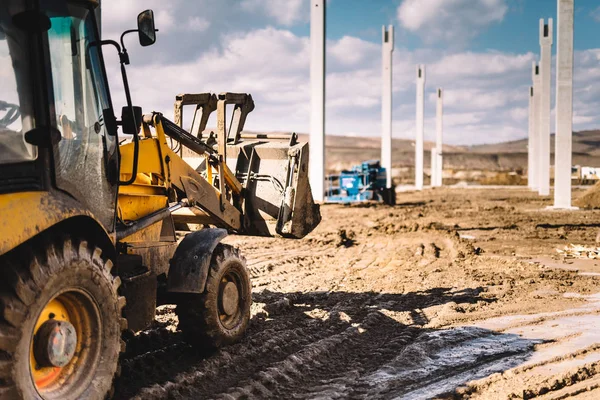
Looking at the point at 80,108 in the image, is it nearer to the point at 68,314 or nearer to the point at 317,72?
the point at 68,314

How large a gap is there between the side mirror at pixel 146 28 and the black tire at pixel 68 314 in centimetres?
153

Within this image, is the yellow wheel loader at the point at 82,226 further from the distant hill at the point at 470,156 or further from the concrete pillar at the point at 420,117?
the distant hill at the point at 470,156

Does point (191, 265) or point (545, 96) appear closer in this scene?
point (191, 265)

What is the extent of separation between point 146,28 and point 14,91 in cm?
120

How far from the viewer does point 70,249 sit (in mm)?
3816

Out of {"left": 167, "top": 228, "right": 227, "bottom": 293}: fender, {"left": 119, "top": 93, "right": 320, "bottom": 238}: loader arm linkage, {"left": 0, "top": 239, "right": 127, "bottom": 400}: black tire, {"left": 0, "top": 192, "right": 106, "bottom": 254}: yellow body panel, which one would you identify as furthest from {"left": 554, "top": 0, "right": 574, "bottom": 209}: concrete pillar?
{"left": 0, "top": 192, "right": 106, "bottom": 254}: yellow body panel

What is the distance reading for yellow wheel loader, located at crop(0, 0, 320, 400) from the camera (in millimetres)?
3539

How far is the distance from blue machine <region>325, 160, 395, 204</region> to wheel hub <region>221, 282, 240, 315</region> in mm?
23022

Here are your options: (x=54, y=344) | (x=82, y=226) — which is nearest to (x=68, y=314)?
(x=54, y=344)

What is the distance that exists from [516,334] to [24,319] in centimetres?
534

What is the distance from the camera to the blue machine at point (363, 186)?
3008 cm

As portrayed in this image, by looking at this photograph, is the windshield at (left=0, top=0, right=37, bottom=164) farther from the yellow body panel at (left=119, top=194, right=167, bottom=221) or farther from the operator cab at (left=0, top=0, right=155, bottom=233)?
the yellow body panel at (left=119, top=194, right=167, bottom=221)

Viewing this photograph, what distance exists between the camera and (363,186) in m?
30.5

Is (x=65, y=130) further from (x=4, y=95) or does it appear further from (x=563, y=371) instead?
(x=563, y=371)
